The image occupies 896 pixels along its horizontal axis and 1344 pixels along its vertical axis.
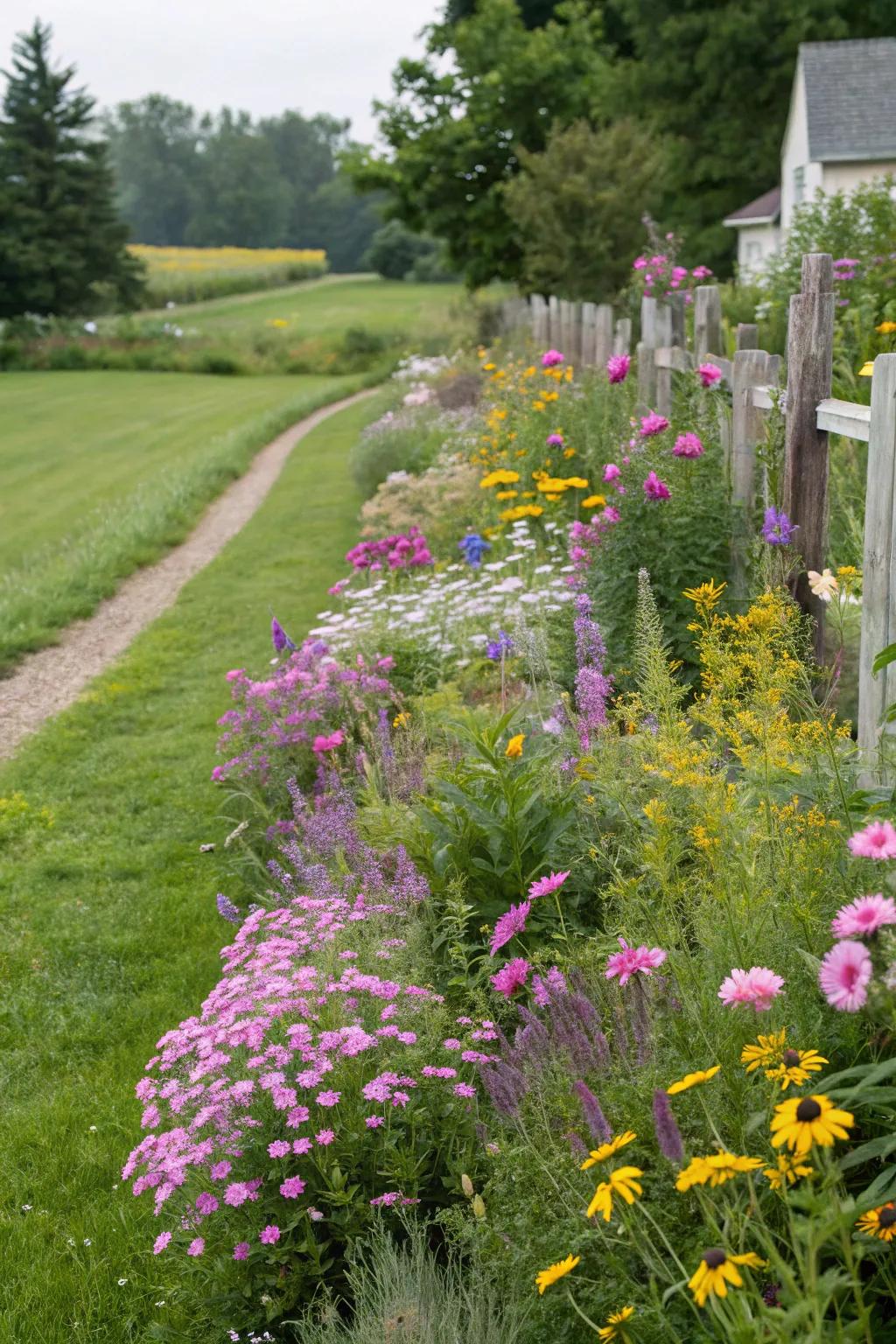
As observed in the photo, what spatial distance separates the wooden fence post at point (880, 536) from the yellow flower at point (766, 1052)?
170 centimetres

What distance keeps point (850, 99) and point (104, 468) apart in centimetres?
1588

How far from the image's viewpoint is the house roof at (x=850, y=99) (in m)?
22.6

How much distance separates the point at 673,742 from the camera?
8.35 ft

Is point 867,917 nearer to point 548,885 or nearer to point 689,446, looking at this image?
point 548,885

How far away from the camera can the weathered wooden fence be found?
350 cm

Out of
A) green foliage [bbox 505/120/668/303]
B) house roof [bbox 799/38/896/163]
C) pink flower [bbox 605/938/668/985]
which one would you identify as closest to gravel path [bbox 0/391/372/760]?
pink flower [bbox 605/938/668/985]

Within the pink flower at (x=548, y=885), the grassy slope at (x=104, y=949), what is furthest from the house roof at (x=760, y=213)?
the pink flower at (x=548, y=885)

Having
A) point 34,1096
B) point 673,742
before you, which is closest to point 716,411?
point 673,742

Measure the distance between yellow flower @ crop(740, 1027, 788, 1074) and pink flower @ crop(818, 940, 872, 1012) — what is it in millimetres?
291

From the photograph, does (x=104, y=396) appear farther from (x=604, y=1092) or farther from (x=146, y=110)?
(x=146, y=110)

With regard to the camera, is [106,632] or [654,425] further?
[106,632]

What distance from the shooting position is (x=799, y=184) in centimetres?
2434

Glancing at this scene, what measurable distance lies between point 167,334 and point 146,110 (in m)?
76.2

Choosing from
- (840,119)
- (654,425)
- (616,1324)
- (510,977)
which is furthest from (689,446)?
(840,119)
